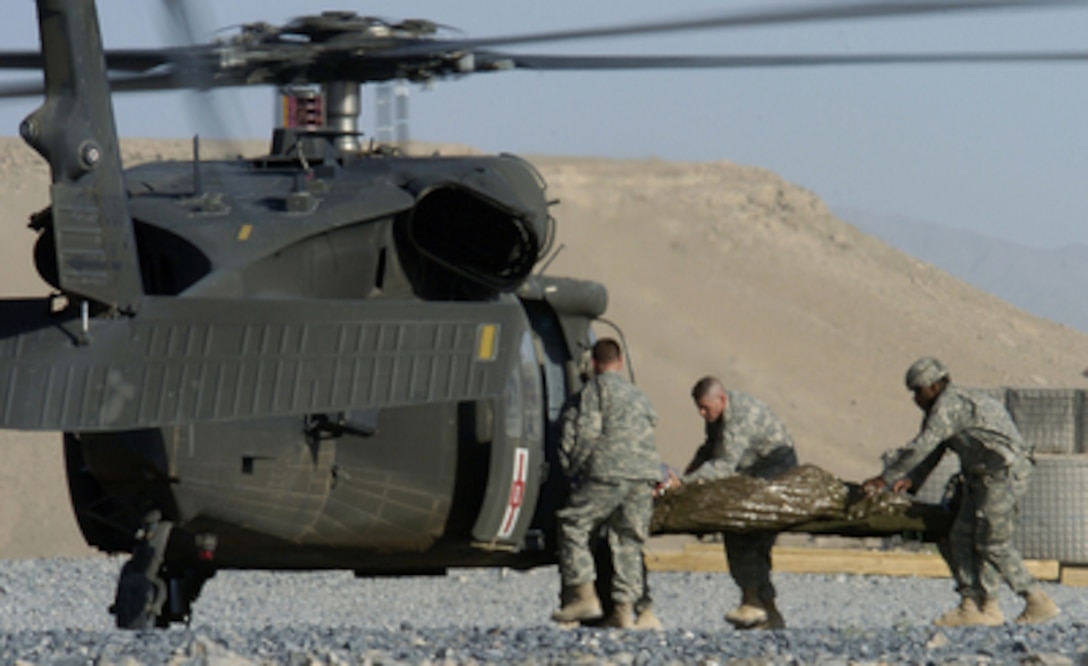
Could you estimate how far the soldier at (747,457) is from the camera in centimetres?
1034

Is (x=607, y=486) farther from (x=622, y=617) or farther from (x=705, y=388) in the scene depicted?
(x=705, y=388)

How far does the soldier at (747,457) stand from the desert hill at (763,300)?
22.0 m

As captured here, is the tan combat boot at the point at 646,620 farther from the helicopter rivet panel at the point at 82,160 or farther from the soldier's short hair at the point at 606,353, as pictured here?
the helicopter rivet panel at the point at 82,160

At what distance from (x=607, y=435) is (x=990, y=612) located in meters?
2.34

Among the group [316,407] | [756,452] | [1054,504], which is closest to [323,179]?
[316,407]

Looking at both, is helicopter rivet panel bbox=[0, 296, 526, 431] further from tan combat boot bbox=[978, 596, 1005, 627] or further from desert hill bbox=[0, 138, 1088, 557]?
desert hill bbox=[0, 138, 1088, 557]

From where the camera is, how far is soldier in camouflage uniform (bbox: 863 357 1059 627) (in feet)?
33.2

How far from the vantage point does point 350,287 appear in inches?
346

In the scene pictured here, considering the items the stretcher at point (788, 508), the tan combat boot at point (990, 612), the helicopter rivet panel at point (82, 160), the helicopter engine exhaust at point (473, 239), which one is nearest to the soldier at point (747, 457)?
the stretcher at point (788, 508)

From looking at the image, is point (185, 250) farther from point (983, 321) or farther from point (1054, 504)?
point (983, 321)

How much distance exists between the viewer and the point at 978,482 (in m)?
10.2

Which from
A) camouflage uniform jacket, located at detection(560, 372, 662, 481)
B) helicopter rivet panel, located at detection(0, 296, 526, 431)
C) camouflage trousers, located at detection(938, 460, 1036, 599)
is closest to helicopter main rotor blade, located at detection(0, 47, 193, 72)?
helicopter rivet panel, located at detection(0, 296, 526, 431)

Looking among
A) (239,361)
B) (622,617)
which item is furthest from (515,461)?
(239,361)

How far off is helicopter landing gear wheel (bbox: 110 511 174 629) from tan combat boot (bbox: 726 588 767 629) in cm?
327
